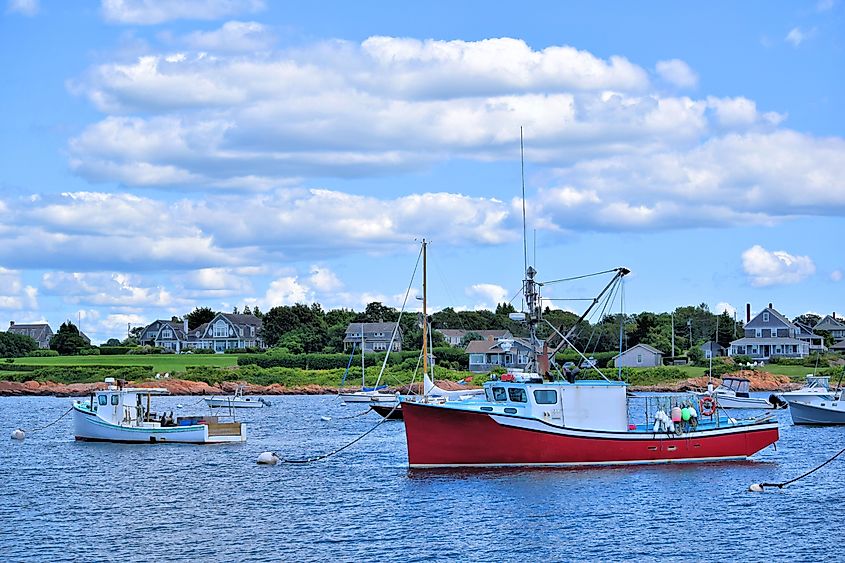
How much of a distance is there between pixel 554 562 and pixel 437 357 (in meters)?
117

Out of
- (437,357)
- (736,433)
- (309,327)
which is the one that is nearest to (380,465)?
(736,433)

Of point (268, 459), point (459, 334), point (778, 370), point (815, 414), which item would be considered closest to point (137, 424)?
point (268, 459)

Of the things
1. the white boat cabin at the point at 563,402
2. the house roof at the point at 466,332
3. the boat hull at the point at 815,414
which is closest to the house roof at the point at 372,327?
the house roof at the point at 466,332

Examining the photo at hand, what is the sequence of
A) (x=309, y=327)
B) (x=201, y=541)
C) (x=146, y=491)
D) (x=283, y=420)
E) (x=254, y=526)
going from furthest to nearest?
(x=309, y=327) → (x=283, y=420) → (x=146, y=491) → (x=254, y=526) → (x=201, y=541)

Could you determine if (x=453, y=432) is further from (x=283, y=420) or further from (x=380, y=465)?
(x=283, y=420)

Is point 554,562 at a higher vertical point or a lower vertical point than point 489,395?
lower

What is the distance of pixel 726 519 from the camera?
3947 cm

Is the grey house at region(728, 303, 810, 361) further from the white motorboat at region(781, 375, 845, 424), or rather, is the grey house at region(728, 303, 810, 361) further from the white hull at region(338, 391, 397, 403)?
the white motorboat at region(781, 375, 845, 424)

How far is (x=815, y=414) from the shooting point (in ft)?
260

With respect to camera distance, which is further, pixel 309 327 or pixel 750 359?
pixel 309 327

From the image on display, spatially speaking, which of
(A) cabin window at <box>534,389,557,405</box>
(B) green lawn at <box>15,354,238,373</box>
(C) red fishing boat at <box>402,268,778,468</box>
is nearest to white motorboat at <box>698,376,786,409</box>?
(C) red fishing boat at <box>402,268,778,468</box>

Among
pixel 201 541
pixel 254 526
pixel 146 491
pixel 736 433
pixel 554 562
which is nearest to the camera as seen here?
pixel 554 562

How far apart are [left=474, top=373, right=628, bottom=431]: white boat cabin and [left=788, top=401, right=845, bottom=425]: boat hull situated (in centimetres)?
3475

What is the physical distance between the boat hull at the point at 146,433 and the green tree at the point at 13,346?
4486 inches
